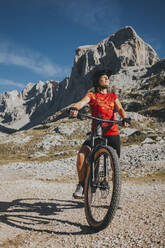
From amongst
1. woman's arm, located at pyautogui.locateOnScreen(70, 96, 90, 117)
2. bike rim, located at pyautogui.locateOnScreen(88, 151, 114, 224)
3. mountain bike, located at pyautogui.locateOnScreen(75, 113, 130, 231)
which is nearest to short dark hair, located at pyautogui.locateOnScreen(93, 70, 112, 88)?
woman's arm, located at pyautogui.locateOnScreen(70, 96, 90, 117)

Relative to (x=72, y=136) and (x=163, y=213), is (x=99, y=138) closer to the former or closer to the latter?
(x=163, y=213)

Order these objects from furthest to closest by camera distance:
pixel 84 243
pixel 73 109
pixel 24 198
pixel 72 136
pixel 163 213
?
1. pixel 72 136
2. pixel 24 198
3. pixel 163 213
4. pixel 73 109
5. pixel 84 243

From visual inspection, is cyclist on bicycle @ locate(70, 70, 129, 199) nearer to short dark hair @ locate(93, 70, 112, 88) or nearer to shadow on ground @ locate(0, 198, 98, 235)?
short dark hair @ locate(93, 70, 112, 88)

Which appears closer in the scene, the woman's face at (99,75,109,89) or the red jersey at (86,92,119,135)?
the red jersey at (86,92,119,135)

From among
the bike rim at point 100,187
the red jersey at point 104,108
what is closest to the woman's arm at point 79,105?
the red jersey at point 104,108

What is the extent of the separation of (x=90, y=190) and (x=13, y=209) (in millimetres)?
3877

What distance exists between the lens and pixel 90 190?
208 inches

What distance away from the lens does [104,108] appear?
5.86 m

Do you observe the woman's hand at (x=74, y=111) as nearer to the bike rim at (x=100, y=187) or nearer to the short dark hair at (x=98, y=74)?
the bike rim at (x=100, y=187)

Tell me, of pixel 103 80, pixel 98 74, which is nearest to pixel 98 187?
pixel 103 80

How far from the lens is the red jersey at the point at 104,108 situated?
18.9 feet

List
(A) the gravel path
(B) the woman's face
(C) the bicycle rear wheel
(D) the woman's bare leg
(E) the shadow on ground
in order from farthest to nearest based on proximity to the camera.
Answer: (B) the woman's face < (D) the woman's bare leg < (E) the shadow on ground < (C) the bicycle rear wheel < (A) the gravel path

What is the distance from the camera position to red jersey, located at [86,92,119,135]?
18.9 feet

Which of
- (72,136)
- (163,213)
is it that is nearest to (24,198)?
(163,213)
